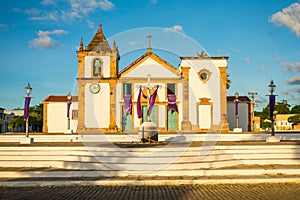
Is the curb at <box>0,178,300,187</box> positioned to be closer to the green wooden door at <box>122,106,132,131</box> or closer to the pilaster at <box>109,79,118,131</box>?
the pilaster at <box>109,79,118,131</box>

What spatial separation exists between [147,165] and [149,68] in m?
22.2

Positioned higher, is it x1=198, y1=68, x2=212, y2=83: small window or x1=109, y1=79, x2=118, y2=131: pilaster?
x1=198, y1=68, x2=212, y2=83: small window

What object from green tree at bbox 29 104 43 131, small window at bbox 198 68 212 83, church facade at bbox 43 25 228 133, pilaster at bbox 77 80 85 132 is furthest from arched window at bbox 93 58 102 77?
green tree at bbox 29 104 43 131

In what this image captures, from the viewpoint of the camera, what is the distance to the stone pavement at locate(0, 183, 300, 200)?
28.7 ft

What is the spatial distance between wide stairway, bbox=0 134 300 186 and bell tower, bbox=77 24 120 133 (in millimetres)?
19230

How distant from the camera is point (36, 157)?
13.4m

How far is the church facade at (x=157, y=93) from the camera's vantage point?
109 feet

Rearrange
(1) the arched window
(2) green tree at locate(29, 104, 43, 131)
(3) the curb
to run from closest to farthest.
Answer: (3) the curb < (1) the arched window < (2) green tree at locate(29, 104, 43, 131)

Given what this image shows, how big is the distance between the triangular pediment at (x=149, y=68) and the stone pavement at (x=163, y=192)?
2396 centimetres

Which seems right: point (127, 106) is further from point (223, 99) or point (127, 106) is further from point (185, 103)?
point (223, 99)

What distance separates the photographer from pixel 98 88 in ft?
111

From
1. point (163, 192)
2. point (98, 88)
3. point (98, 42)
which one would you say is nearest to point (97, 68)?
point (98, 88)

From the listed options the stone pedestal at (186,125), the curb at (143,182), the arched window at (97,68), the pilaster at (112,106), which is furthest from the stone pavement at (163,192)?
the arched window at (97,68)

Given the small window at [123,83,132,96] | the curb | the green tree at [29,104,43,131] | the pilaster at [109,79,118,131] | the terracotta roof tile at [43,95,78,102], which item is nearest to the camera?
the curb
